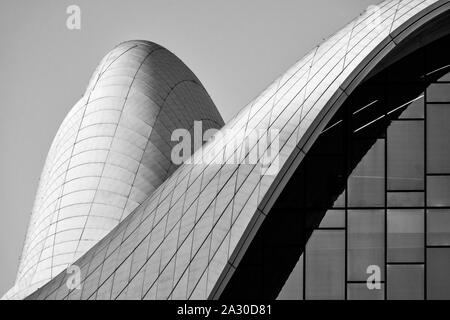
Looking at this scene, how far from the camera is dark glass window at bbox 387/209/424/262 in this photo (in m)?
23.3

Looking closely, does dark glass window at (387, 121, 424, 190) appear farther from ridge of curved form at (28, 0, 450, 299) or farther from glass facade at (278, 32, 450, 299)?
ridge of curved form at (28, 0, 450, 299)

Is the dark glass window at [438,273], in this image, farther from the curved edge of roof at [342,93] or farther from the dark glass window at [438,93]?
the curved edge of roof at [342,93]

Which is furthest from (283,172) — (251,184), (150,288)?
(150,288)

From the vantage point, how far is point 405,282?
2314cm

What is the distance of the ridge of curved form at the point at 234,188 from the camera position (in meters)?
22.7

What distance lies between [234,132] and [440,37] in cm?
736

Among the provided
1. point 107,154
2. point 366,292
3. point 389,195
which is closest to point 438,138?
point 389,195

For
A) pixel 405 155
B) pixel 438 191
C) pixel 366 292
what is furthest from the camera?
pixel 405 155

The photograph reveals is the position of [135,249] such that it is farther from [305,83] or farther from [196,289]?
[305,83]

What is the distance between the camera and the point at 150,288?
78.2ft

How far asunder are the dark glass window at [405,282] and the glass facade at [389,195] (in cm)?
3

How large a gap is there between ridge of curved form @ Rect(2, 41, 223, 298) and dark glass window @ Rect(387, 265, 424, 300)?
16757 millimetres

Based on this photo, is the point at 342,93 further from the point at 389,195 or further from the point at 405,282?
the point at 405,282

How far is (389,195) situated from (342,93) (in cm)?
344
